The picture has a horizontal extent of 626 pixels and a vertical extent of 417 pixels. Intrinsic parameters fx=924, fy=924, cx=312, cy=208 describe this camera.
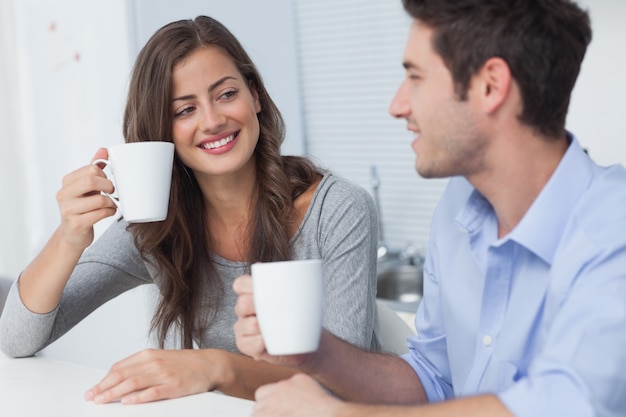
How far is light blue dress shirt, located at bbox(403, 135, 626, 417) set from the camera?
107cm

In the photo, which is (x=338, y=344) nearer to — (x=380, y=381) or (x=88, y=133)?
(x=380, y=381)

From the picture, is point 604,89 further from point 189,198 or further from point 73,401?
point 73,401

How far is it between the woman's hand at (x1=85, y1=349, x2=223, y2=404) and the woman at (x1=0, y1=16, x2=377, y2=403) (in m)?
0.19

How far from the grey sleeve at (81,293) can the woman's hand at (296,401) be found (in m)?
0.79

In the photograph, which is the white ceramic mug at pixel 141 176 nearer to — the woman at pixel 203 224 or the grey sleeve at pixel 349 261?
the woman at pixel 203 224

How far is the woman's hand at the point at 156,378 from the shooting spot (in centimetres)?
144

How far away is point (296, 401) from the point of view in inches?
45.6

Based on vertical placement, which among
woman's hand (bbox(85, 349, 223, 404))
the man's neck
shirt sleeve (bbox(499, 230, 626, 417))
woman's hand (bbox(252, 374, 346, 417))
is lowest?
woman's hand (bbox(85, 349, 223, 404))

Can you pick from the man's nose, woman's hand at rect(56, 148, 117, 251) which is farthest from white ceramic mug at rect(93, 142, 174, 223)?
the man's nose

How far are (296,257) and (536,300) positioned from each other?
76cm

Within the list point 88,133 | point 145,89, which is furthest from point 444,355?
point 88,133

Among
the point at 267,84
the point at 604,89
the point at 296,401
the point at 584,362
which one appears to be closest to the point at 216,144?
the point at 296,401

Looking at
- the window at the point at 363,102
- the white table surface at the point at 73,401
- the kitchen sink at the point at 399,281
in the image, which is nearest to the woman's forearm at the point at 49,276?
the white table surface at the point at 73,401

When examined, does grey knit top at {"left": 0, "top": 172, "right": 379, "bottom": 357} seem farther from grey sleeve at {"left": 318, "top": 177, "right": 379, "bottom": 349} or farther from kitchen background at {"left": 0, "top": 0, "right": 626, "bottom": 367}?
kitchen background at {"left": 0, "top": 0, "right": 626, "bottom": 367}
